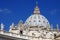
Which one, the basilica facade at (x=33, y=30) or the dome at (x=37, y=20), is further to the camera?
the dome at (x=37, y=20)

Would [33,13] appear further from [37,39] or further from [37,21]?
[37,39]

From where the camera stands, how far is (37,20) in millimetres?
111750

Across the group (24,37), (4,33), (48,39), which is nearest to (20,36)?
(24,37)

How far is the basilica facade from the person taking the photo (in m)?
65.3

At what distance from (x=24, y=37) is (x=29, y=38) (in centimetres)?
424

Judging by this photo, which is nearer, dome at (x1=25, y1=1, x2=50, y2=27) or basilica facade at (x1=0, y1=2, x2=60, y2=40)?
basilica facade at (x1=0, y1=2, x2=60, y2=40)

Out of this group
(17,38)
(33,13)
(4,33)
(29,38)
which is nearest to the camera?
(4,33)

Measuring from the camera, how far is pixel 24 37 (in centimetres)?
7106

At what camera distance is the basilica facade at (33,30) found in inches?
2572

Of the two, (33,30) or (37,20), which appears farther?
(37,20)

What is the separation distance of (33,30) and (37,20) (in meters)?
15.4

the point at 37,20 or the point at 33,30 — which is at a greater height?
the point at 37,20

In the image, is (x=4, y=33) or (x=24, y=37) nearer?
(x=4, y=33)

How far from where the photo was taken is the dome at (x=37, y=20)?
108 m
